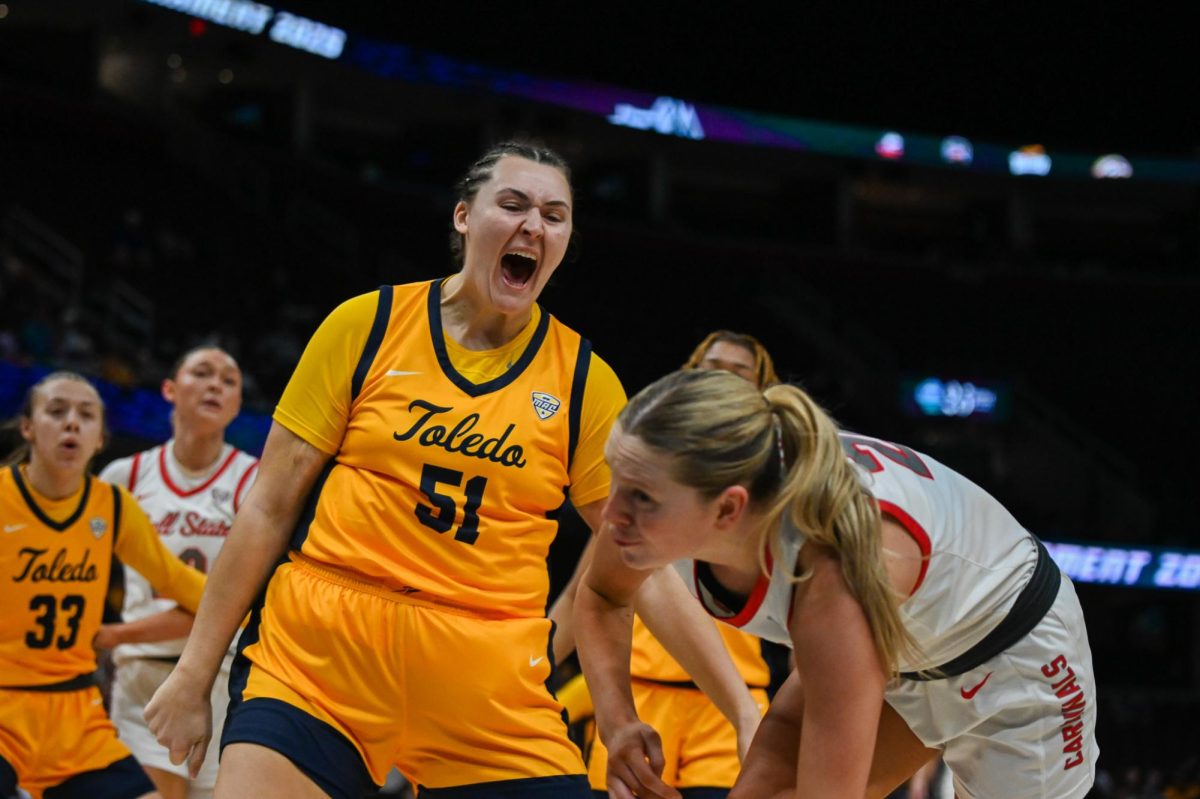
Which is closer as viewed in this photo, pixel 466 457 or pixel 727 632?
pixel 466 457

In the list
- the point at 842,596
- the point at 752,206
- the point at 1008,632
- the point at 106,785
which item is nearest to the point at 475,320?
the point at 842,596

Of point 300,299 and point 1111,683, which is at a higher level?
point 300,299

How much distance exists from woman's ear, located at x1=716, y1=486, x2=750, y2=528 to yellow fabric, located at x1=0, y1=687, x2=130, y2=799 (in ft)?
10.9

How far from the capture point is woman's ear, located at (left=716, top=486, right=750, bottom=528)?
2.36 m

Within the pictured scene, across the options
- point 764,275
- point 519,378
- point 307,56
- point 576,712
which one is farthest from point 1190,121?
point 519,378

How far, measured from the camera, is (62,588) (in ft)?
16.8

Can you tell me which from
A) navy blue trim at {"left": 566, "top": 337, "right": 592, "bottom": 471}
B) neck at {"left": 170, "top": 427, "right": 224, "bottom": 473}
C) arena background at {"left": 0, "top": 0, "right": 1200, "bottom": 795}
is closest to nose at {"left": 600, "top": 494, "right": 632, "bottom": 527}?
navy blue trim at {"left": 566, "top": 337, "right": 592, "bottom": 471}

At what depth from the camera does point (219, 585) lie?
2.95 m

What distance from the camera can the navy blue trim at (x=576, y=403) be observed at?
313 cm

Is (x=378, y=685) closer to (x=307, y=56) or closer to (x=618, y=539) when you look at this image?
(x=618, y=539)

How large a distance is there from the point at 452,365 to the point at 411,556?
455 mm

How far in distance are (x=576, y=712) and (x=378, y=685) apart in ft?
9.04

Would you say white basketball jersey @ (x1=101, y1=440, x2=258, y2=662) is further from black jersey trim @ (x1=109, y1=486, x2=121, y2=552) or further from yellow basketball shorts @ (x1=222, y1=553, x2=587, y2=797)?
yellow basketball shorts @ (x1=222, y1=553, x2=587, y2=797)

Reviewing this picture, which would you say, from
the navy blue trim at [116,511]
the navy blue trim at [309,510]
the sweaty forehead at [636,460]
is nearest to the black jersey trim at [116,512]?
the navy blue trim at [116,511]
